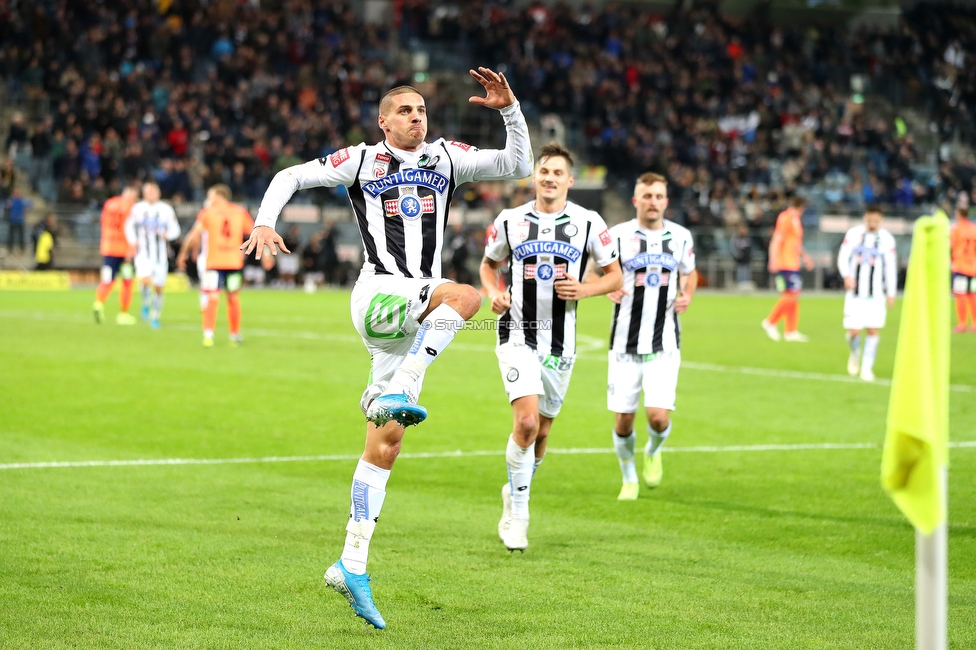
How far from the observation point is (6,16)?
112 ft

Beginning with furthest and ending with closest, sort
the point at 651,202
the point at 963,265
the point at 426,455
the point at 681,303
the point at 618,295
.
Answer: the point at 963,265
the point at 426,455
the point at 681,303
the point at 651,202
the point at 618,295

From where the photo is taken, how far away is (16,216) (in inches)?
1227

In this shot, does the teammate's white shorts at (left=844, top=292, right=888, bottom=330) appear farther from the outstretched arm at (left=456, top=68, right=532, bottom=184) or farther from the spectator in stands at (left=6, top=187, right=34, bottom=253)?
the spectator in stands at (left=6, top=187, right=34, bottom=253)

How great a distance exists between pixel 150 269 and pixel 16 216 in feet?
42.0

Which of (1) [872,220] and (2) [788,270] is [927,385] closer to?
(1) [872,220]

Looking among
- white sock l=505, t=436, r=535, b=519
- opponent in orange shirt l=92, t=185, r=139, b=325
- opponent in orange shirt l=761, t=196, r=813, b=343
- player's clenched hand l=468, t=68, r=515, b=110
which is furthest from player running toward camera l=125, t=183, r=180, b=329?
player's clenched hand l=468, t=68, r=515, b=110

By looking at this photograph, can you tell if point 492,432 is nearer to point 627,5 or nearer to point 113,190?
point 113,190

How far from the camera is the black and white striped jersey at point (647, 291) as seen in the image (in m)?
8.44

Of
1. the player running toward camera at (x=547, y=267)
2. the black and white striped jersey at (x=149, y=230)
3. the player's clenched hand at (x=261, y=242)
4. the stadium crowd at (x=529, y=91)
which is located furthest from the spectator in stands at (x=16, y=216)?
the player's clenched hand at (x=261, y=242)

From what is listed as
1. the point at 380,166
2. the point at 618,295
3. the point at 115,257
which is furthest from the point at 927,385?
the point at 115,257

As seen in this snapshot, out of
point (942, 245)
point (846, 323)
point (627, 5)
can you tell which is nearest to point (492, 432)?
point (846, 323)

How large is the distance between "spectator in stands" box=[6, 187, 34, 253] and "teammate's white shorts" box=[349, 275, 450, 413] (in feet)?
91.8

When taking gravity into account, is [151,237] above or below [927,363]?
above

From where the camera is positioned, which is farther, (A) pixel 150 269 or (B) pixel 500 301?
(A) pixel 150 269
